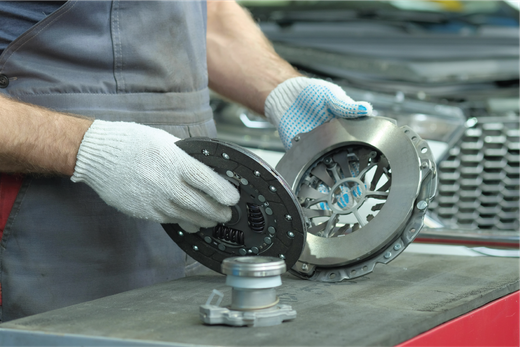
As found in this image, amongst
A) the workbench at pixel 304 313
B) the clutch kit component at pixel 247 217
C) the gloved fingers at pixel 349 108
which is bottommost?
the workbench at pixel 304 313

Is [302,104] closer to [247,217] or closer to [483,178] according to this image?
[247,217]

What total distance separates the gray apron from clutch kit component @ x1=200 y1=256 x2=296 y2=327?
0.49 meters

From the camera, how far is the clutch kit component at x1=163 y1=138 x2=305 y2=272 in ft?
3.07

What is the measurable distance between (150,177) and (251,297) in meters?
0.30

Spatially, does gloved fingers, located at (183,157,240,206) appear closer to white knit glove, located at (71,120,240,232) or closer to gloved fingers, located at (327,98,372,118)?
white knit glove, located at (71,120,240,232)

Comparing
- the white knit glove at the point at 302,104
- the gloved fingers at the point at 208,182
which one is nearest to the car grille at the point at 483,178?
the white knit glove at the point at 302,104

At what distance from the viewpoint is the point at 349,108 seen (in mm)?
1187

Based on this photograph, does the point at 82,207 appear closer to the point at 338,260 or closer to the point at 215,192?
the point at 215,192

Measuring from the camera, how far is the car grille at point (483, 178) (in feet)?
7.00

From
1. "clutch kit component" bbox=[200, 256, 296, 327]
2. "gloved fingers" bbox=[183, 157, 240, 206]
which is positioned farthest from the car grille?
"clutch kit component" bbox=[200, 256, 296, 327]

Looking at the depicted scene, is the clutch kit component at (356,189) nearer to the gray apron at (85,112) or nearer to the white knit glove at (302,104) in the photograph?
the white knit glove at (302,104)

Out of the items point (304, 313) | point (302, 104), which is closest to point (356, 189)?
point (302, 104)

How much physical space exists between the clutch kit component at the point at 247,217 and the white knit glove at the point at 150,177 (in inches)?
0.9

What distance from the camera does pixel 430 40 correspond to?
257cm
